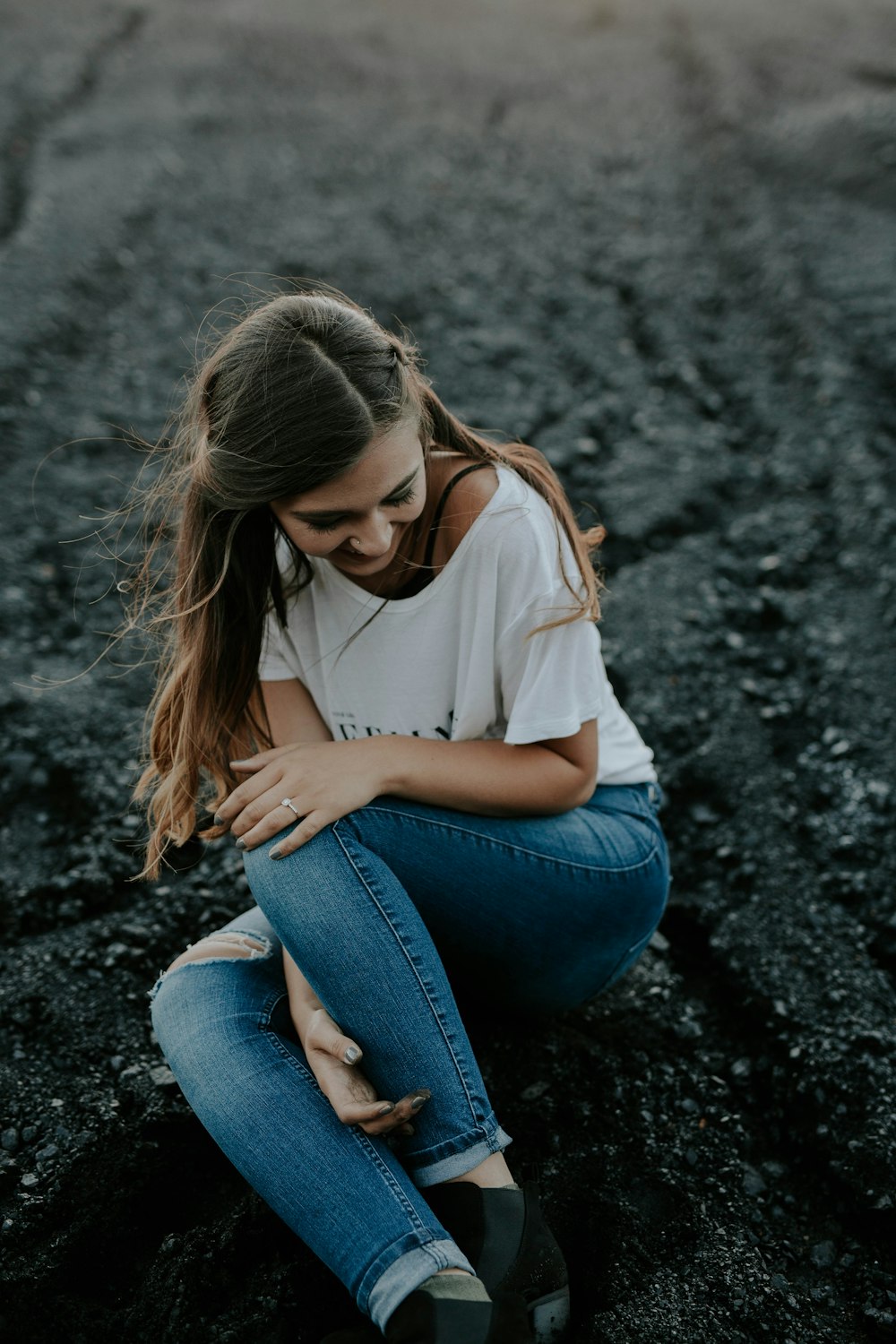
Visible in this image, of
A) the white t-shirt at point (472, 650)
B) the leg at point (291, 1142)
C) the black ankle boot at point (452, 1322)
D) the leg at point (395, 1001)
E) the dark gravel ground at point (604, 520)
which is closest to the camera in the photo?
the black ankle boot at point (452, 1322)

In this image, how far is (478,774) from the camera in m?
2.07

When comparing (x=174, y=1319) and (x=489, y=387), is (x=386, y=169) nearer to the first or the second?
(x=489, y=387)

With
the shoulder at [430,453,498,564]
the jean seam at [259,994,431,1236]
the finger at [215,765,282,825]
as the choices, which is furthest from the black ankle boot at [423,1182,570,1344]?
the shoulder at [430,453,498,564]

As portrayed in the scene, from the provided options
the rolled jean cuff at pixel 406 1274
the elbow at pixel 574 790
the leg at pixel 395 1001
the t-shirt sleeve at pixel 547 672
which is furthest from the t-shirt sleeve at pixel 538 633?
the rolled jean cuff at pixel 406 1274

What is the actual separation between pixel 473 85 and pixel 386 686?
848cm

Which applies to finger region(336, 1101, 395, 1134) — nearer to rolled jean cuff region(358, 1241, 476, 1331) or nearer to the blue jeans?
the blue jeans

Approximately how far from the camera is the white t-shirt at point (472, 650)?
2.04 m

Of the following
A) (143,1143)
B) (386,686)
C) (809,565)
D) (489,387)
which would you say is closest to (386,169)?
(489,387)

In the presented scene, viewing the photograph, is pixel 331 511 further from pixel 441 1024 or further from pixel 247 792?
pixel 441 1024

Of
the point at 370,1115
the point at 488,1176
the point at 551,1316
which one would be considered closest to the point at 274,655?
the point at 370,1115

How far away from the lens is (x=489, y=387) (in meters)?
5.40

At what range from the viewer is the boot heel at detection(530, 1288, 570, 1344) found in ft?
5.95

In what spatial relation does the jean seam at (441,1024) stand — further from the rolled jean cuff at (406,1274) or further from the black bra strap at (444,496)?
the black bra strap at (444,496)

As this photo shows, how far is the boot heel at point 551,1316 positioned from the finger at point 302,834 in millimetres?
893
